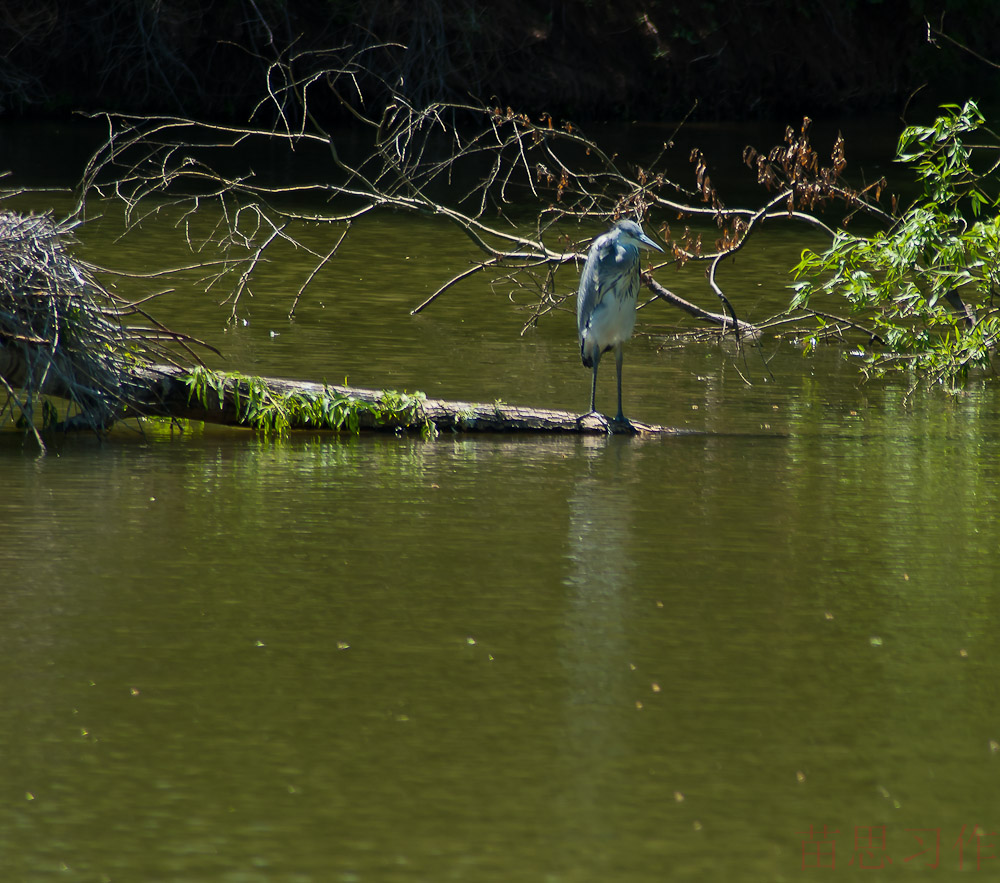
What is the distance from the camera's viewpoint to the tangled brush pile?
23.0 feet

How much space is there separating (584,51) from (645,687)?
23.1 metres

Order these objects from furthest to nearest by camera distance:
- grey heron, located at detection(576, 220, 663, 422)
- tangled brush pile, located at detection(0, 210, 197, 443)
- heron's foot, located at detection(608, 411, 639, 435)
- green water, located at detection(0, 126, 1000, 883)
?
grey heron, located at detection(576, 220, 663, 422), heron's foot, located at detection(608, 411, 639, 435), tangled brush pile, located at detection(0, 210, 197, 443), green water, located at detection(0, 126, 1000, 883)

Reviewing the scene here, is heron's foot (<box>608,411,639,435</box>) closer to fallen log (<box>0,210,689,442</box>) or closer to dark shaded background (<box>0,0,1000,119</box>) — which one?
fallen log (<box>0,210,689,442</box>)

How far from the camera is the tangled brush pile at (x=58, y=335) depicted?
702 cm

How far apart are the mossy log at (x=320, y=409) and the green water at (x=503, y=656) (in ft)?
0.37

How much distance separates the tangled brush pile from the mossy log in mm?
141

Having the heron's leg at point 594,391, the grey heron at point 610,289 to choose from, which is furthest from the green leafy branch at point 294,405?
the grey heron at point 610,289

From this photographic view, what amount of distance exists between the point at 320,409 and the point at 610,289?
1591 millimetres

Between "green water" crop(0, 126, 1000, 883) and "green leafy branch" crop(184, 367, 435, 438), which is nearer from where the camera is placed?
"green water" crop(0, 126, 1000, 883)

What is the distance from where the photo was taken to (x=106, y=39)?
23391mm

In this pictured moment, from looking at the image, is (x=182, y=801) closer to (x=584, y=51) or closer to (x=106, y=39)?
(x=106, y=39)

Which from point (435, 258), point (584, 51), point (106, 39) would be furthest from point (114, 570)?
point (584, 51)

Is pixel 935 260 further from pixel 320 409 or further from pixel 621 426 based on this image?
pixel 320 409

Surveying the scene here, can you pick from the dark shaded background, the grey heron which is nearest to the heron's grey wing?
the grey heron
